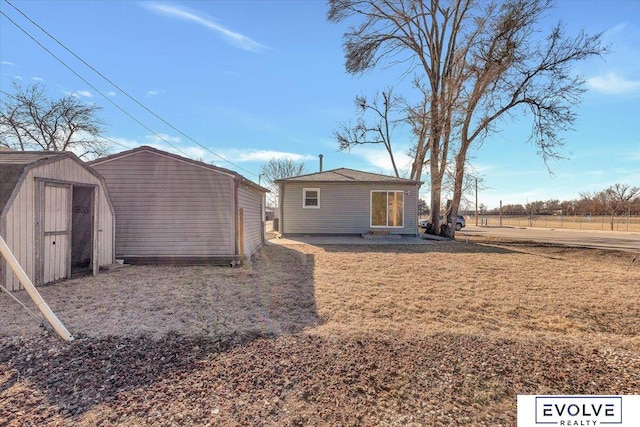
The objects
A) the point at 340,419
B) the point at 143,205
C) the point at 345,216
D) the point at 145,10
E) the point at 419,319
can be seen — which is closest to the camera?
the point at 340,419

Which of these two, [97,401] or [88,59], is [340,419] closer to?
[97,401]

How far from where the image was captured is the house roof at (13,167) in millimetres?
4983

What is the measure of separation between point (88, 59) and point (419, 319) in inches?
467

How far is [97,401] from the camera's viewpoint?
2.31 m

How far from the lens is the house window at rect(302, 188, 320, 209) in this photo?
49.2ft

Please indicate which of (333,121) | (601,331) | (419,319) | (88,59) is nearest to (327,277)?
(419,319)

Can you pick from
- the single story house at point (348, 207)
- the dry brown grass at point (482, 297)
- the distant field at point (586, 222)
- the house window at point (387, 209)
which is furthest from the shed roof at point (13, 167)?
the distant field at point (586, 222)

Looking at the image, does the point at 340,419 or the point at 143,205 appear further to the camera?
the point at 143,205

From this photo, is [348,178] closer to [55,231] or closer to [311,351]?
[55,231]

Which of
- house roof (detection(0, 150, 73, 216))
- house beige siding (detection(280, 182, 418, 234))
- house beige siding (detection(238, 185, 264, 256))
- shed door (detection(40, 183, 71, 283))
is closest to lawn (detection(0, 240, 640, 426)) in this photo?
shed door (detection(40, 183, 71, 283))

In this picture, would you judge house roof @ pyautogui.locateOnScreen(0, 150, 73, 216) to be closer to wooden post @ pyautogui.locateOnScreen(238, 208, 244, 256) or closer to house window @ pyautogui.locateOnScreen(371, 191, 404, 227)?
wooden post @ pyautogui.locateOnScreen(238, 208, 244, 256)

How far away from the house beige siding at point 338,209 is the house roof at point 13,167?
9746 mm

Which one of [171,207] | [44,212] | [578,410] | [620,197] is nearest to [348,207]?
[171,207]

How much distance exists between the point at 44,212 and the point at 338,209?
36.0ft
